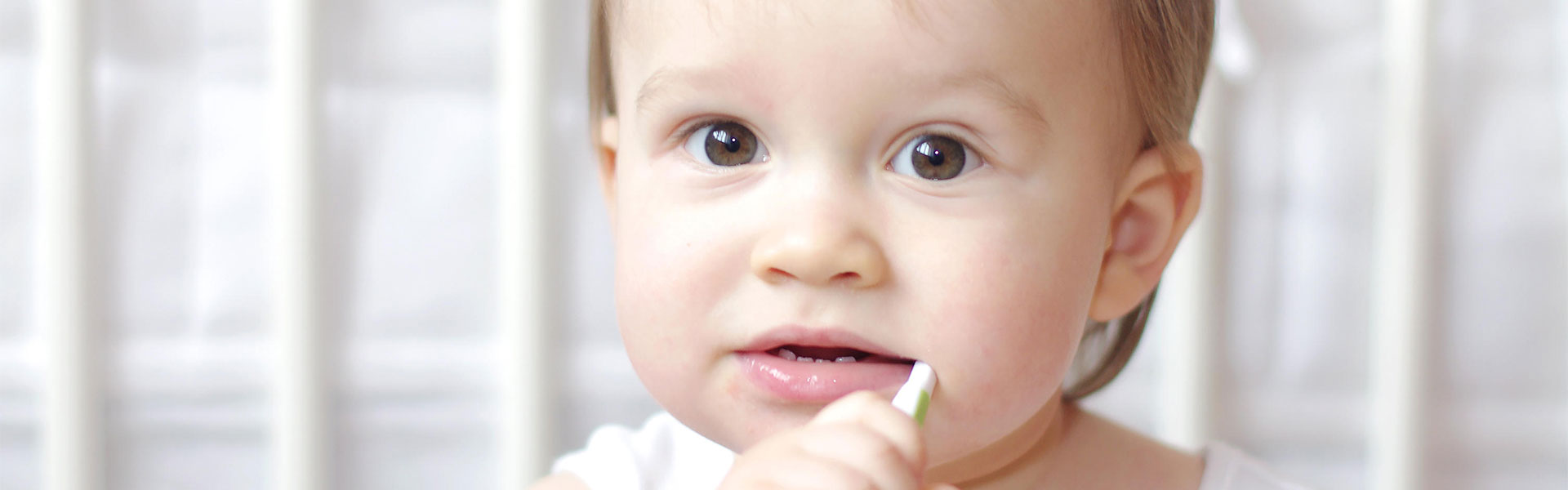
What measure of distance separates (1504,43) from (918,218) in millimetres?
598

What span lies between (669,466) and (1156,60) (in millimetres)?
398

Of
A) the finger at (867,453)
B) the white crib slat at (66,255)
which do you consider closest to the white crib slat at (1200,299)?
the finger at (867,453)

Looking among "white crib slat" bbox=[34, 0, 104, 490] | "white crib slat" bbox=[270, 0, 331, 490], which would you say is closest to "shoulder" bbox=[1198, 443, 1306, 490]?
"white crib slat" bbox=[270, 0, 331, 490]

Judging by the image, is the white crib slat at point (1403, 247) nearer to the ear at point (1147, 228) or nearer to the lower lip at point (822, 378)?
the ear at point (1147, 228)

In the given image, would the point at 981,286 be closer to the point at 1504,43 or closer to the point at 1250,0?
the point at 1250,0

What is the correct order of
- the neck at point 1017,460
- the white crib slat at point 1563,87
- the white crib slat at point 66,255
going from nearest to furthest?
1. the neck at point 1017,460
2. the white crib slat at point 66,255
3. the white crib slat at point 1563,87

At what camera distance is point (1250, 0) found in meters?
0.94

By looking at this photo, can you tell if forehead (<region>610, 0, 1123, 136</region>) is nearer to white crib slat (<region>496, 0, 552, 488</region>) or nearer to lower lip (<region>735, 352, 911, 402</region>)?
lower lip (<region>735, 352, 911, 402</region>)

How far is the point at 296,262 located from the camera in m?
0.85

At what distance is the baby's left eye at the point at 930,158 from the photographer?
586 millimetres

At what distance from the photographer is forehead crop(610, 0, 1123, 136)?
554mm

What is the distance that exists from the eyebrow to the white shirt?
0.27 meters

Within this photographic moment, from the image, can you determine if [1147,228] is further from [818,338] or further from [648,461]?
[648,461]

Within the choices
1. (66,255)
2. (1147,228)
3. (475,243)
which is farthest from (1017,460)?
(66,255)
